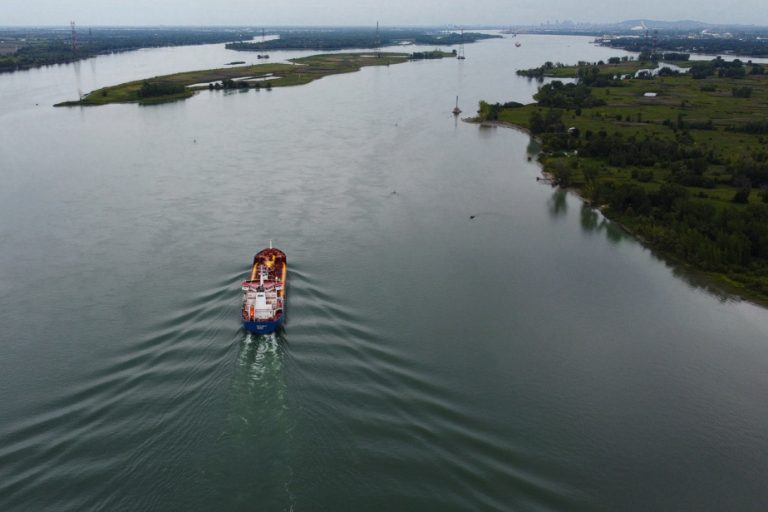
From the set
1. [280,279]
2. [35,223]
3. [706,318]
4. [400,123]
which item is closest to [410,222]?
[280,279]

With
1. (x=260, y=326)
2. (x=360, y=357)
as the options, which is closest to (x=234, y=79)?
(x=260, y=326)

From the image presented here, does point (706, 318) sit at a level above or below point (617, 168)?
below

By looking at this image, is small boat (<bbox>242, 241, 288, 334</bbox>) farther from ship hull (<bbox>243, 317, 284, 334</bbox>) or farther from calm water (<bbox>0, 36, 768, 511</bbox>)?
calm water (<bbox>0, 36, 768, 511</bbox>)

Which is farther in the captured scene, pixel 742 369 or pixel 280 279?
pixel 280 279

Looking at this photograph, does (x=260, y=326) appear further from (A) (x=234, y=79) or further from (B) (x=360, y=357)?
(A) (x=234, y=79)

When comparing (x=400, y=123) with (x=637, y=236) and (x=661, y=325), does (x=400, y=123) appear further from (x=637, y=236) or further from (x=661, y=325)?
(x=661, y=325)

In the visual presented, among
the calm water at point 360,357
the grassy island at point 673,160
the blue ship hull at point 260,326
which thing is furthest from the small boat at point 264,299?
the grassy island at point 673,160
